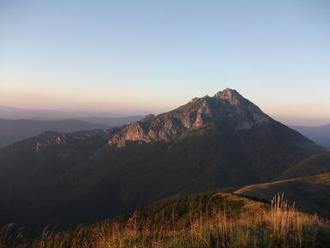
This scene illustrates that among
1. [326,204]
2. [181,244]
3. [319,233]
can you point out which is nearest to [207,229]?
[181,244]

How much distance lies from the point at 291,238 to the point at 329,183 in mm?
92562

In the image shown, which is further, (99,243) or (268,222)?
(268,222)

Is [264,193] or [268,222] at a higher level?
[268,222]

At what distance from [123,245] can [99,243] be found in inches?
35.6

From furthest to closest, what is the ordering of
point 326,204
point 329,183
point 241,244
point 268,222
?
point 329,183 → point 326,204 → point 268,222 → point 241,244

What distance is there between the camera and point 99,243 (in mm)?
10281

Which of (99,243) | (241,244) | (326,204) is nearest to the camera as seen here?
(241,244)

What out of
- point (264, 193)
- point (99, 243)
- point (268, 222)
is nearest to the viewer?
point (99, 243)

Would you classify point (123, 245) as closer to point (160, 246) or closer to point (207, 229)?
point (160, 246)

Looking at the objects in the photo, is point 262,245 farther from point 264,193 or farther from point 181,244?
A: point 264,193

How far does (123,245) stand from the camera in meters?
9.60

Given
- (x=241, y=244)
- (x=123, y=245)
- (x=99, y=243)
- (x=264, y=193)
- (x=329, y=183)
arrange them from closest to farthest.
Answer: (x=241, y=244) < (x=123, y=245) < (x=99, y=243) < (x=264, y=193) < (x=329, y=183)

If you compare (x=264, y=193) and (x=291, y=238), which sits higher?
(x=291, y=238)

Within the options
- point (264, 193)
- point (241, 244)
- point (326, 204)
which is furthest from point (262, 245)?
point (326, 204)
